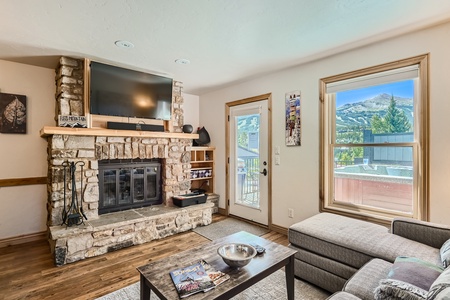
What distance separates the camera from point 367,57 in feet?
8.55

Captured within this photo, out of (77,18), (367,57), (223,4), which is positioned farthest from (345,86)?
(77,18)

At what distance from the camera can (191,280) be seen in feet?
4.56

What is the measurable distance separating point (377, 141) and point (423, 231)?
1.05m

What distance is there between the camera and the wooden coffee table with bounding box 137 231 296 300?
1314 millimetres

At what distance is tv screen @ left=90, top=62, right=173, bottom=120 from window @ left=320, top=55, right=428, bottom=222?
237 centimetres

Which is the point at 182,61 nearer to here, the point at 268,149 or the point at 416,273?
the point at 268,149

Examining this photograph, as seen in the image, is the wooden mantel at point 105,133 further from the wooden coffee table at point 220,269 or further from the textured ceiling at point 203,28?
the wooden coffee table at point 220,269

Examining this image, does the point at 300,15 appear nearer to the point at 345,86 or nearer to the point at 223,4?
the point at 223,4

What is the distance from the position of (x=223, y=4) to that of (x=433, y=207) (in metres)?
2.70

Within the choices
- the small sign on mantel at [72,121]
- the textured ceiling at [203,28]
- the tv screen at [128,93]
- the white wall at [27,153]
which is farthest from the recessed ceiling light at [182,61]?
the white wall at [27,153]

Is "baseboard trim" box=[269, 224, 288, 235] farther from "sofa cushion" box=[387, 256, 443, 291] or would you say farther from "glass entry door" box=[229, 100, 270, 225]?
"sofa cushion" box=[387, 256, 443, 291]

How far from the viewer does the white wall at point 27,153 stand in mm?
3021

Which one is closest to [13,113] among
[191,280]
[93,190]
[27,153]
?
[27,153]

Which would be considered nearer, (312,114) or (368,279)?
(368,279)
